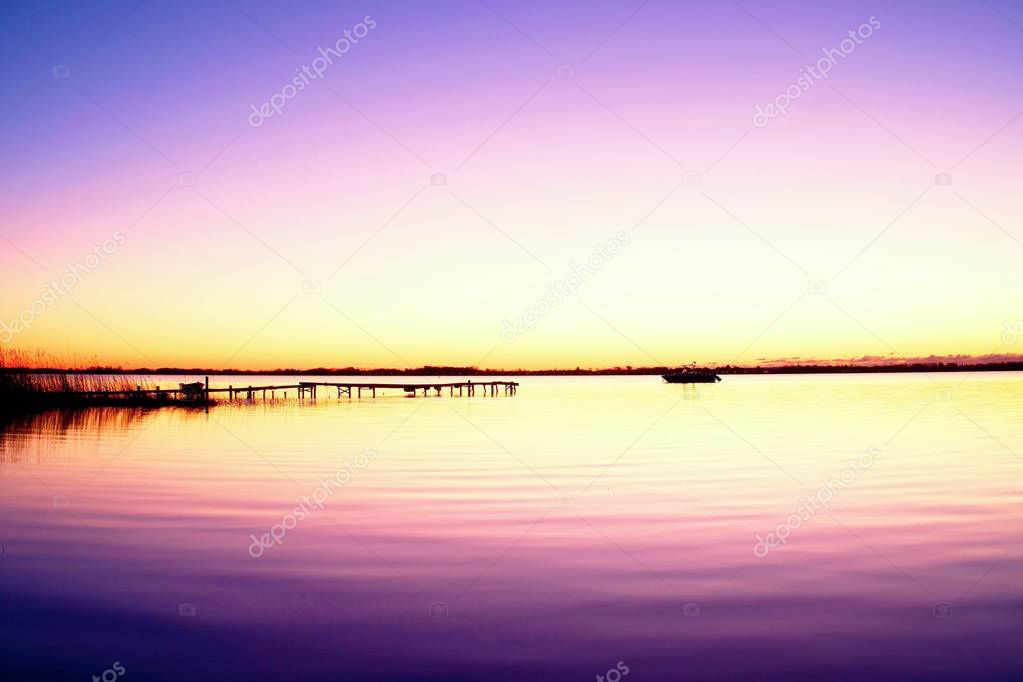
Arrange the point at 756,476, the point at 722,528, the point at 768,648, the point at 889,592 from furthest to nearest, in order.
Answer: the point at 756,476 < the point at 722,528 < the point at 889,592 < the point at 768,648

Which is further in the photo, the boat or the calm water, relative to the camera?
the boat

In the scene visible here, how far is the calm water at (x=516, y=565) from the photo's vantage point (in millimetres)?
7922

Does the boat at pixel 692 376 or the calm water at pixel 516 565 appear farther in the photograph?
the boat at pixel 692 376

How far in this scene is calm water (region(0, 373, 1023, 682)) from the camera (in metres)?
7.92

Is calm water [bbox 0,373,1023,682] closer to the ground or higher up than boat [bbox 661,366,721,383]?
closer to the ground

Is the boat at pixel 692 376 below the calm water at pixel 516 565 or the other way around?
the other way around

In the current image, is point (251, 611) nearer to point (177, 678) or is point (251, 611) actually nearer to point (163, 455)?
point (177, 678)

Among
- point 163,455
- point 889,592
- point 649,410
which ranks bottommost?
point 889,592

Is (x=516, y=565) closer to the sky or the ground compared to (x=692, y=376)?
closer to the ground

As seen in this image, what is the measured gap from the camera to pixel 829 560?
1182 cm

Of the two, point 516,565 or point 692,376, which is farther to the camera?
point 692,376

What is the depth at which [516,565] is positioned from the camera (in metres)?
11.5

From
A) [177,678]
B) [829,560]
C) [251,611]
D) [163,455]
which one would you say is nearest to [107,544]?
[251,611]

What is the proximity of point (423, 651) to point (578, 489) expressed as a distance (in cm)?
1046
